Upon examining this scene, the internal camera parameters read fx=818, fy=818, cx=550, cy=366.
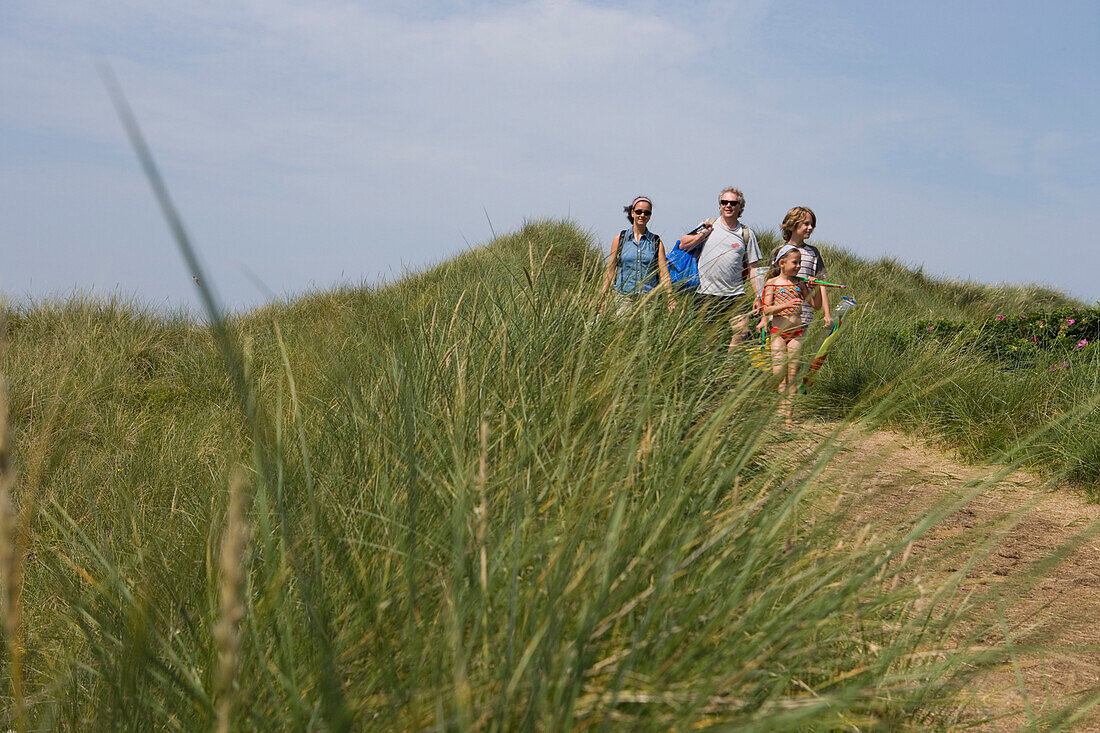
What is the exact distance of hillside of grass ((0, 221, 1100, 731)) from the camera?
1.30m

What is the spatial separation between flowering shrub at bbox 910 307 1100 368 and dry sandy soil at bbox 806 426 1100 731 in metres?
2.44

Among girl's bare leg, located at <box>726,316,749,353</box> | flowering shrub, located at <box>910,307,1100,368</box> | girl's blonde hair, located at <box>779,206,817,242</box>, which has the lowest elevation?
flowering shrub, located at <box>910,307,1100,368</box>

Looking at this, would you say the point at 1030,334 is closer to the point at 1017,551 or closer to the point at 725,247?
the point at 725,247

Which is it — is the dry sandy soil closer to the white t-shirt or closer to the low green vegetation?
the low green vegetation

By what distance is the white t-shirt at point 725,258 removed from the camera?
5.91 metres

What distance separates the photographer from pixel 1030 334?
8.65m

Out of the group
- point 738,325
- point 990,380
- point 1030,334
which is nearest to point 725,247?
point 990,380

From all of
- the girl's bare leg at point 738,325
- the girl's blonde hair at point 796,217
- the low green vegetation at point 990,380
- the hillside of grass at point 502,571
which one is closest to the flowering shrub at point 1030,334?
the low green vegetation at point 990,380

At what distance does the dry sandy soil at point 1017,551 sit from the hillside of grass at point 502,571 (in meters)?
0.16

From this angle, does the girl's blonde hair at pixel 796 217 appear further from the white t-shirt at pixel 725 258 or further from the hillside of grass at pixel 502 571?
the hillside of grass at pixel 502 571

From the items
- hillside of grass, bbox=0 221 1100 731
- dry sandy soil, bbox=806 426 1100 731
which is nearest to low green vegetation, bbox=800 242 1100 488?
dry sandy soil, bbox=806 426 1100 731

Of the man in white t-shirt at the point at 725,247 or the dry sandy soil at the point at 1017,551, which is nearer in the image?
the dry sandy soil at the point at 1017,551

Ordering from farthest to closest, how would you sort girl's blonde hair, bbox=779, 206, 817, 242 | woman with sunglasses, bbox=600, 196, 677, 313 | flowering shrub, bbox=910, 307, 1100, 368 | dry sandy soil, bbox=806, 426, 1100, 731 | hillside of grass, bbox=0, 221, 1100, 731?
1. flowering shrub, bbox=910, 307, 1100, 368
2. girl's blonde hair, bbox=779, 206, 817, 242
3. woman with sunglasses, bbox=600, 196, 677, 313
4. dry sandy soil, bbox=806, 426, 1100, 731
5. hillside of grass, bbox=0, 221, 1100, 731

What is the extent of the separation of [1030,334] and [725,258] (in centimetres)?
456
